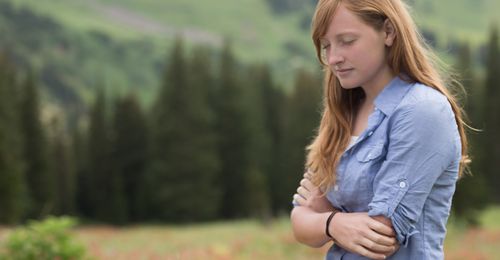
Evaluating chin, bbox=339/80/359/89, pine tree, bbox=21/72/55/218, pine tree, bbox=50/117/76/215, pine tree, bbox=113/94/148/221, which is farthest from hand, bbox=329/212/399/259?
pine tree, bbox=50/117/76/215

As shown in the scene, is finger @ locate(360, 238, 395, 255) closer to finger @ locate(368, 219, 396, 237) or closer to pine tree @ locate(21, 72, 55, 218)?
finger @ locate(368, 219, 396, 237)

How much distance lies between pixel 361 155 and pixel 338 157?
0.15 m

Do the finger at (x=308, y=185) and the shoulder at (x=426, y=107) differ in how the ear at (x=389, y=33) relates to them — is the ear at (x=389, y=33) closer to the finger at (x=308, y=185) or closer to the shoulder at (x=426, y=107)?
the shoulder at (x=426, y=107)

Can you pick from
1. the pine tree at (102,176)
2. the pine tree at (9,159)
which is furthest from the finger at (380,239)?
the pine tree at (102,176)

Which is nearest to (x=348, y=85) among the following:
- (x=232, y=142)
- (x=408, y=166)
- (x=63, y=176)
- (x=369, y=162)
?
(x=369, y=162)

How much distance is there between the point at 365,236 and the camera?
2826mm

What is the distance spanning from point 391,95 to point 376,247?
0.61 meters

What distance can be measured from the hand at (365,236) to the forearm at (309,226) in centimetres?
12

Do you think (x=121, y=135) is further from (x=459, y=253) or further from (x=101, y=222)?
(x=459, y=253)

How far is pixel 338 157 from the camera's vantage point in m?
3.02

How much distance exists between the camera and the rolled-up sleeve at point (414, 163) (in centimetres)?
272

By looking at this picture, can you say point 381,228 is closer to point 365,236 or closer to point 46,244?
point 365,236

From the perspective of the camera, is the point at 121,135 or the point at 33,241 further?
the point at 121,135

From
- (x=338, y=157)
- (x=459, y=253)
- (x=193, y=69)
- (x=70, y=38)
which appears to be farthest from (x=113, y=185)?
(x=70, y=38)
